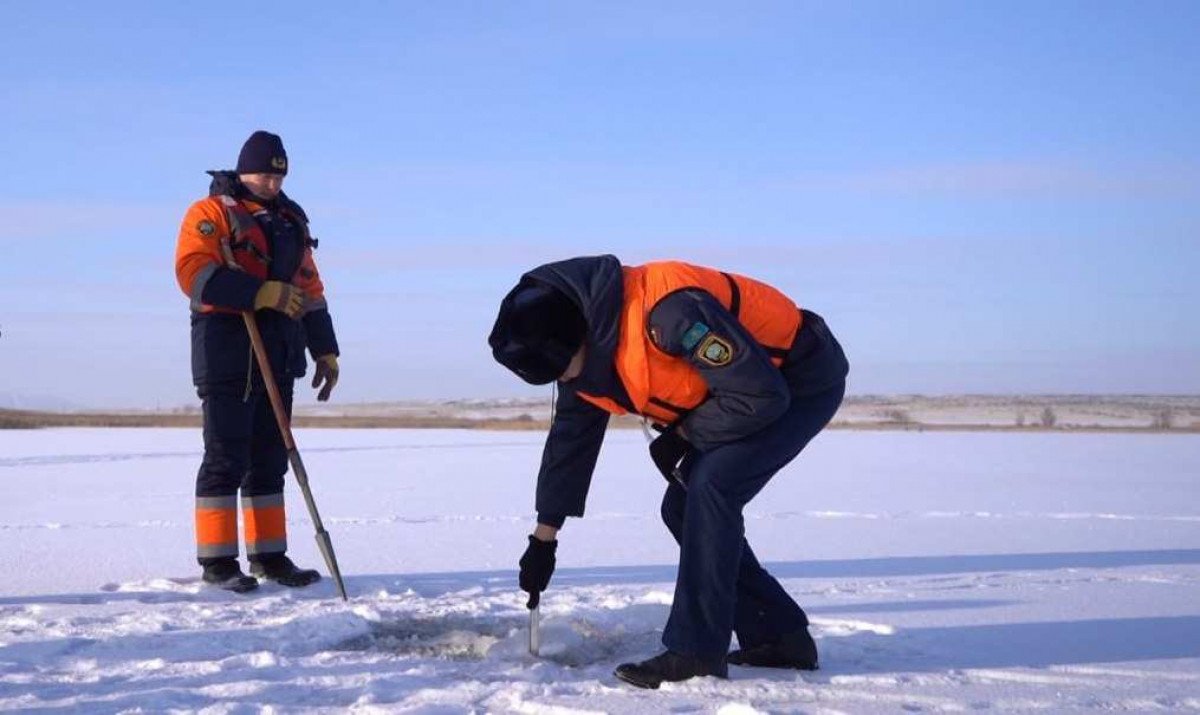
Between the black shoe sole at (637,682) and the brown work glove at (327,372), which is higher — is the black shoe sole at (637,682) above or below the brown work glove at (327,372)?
below

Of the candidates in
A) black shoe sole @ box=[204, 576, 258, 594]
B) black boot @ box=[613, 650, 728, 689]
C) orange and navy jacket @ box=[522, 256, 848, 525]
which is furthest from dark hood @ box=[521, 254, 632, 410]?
black shoe sole @ box=[204, 576, 258, 594]

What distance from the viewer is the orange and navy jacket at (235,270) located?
14.9 ft

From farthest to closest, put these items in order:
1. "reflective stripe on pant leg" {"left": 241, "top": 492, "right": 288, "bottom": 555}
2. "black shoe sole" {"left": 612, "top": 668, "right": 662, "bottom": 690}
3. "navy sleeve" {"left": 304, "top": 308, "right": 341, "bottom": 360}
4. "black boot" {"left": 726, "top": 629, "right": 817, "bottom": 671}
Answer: "navy sleeve" {"left": 304, "top": 308, "right": 341, "bottom": 360}, "reflective stripe on pant leg" {"left": 241, "top": 492, "right": 288, "bottom": 555}, "black boot" {"left": 726, "top": 629, "right": 817, "bottom": 671}, "black shoe sole" {"left": 612, "top": 668, "right": 662, "bottom": 690}

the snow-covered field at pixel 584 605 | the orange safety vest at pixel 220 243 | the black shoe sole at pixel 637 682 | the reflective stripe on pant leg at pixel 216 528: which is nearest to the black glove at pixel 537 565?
the snow-covered field at pixel 584 605

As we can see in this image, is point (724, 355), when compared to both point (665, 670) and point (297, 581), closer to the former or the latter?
point (665, 670)

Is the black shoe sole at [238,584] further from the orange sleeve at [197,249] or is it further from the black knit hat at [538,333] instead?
the black knit hat at [538,333]

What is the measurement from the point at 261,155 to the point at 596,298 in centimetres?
241

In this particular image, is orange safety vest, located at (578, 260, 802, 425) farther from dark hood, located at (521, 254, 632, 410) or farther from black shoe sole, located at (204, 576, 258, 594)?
black shoe sole, located at (204, 576, 258, 594)

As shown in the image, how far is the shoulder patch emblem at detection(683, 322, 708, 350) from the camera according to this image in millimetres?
2807

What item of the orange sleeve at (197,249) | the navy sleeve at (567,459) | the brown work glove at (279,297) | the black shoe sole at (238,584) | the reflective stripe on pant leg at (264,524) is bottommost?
the black shoe sole at (238,584)

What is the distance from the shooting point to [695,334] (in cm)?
281

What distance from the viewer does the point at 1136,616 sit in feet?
13.4

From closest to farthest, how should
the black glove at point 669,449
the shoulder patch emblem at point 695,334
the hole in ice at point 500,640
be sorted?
the shoulder patch emblem at point 695,334, the black glove at point 669,449, the hole in ice at point 500,640

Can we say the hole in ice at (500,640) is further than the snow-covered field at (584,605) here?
Yes
